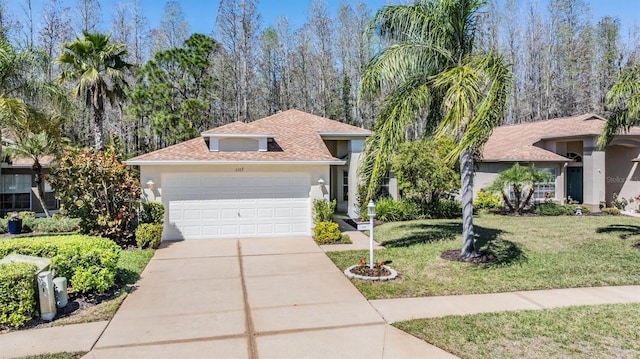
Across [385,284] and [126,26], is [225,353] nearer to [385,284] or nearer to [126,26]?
[385,284]

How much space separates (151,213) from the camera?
40.8 feet

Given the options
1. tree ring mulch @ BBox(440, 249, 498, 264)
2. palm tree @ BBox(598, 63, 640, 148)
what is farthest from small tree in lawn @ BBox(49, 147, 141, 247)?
palm tree @ BBox(598, 63, 640, 148)

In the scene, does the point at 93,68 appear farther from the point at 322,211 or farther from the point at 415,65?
the point at 415,65

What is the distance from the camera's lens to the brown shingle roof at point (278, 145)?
13.4 m

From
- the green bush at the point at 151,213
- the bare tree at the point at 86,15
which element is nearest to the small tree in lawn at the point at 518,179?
the green bush at the point at 151,213

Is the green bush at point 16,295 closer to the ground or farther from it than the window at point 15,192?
closer to the ground

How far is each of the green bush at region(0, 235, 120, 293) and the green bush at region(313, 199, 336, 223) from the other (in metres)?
6.88

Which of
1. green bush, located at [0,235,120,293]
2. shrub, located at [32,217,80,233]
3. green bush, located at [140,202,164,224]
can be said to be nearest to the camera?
green bush, located at [0,235,120,293]

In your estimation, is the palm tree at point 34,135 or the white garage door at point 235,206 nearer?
the palm tree at point 34,135

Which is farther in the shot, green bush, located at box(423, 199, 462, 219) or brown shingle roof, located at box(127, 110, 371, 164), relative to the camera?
green bush, located at box(423, 199, 462, 219)

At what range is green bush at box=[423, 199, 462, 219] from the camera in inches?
714

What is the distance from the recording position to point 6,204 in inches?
785

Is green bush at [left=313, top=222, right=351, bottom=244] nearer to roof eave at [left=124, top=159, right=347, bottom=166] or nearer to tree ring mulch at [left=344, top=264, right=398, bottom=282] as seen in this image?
roof eave at [left=124, top=159, right=347, bottom=166]

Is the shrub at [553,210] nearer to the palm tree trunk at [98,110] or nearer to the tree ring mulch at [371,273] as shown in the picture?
the tree ring mulch at [371,273]
